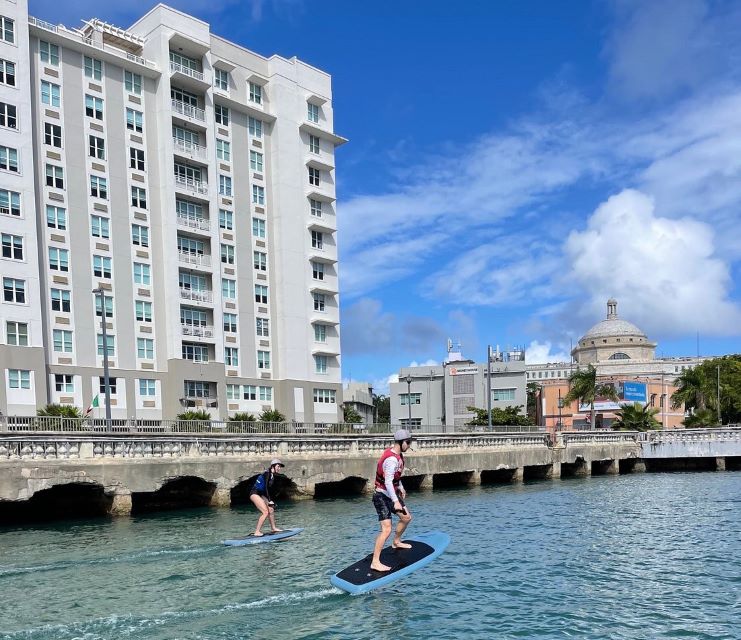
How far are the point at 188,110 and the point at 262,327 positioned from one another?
1830 centimetres

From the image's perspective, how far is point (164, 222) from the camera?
2158 inches

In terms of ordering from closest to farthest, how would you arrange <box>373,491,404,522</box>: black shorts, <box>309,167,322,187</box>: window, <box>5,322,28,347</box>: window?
<box>373,491,404,522</box>: black shorts < <box>5,322,28,347</box>: window < <box>309,167,322,187</box>: window

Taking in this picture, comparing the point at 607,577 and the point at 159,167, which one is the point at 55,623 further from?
the point at 159,167

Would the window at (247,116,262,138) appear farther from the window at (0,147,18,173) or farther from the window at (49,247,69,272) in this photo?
the window at (0,147,18,173)

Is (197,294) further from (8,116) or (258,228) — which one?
(8,116)

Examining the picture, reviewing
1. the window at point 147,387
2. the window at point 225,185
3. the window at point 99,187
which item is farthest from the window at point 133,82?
the window at point 147,387

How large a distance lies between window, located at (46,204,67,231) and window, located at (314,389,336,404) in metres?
25.8

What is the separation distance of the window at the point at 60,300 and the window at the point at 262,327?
16699mm

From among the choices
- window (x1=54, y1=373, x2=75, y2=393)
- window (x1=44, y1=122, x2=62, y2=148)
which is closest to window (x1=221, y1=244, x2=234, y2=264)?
window (x1=44, y1=122, x2=62, y2=148)

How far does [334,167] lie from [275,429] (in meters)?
29.5

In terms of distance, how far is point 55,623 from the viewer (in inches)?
493

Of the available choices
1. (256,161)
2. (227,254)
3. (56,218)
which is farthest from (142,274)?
(256,161)

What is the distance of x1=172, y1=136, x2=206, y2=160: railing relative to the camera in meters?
56.2

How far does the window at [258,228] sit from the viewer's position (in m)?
62.4
